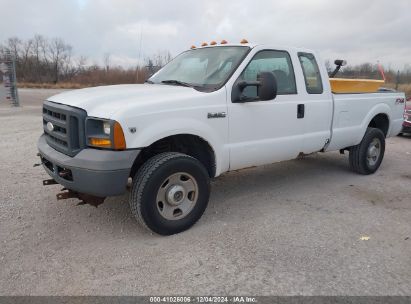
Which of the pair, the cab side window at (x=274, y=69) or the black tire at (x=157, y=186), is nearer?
the black tire at (x=157, y=186)

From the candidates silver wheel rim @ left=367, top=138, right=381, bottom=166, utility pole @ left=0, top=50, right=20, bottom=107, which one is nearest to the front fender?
silver wheel rim @ left=367, top=138, right=381, bottom=166

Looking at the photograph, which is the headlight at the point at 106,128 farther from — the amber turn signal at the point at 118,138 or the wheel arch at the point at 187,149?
the wheel arch at the point at 187,149

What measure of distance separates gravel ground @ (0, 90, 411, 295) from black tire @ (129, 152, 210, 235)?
0.14m

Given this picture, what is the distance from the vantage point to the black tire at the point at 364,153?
5.97 m

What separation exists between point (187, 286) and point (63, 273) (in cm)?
104

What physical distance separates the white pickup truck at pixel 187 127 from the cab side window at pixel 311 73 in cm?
2

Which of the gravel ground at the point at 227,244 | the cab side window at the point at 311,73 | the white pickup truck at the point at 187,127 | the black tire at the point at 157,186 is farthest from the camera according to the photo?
the cab side window at the point at 311,73

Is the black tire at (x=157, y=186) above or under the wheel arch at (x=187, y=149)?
under

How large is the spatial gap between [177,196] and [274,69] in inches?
81.6

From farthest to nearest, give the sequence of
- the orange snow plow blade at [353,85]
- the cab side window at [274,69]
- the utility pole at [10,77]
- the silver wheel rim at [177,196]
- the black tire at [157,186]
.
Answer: the utility pole at [10,77] < the orange snow plow blade at [353,85] < the cab side window at [274,69] < the silver wheel rim at [177,196] < the black tire at [157,186]

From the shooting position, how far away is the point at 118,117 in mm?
3205

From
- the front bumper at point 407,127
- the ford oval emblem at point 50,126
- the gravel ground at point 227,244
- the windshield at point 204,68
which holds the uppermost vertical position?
the windshield at point 204,68

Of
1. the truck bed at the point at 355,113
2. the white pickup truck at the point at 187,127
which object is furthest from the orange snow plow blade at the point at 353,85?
the white pickup truck at the point at 187,127

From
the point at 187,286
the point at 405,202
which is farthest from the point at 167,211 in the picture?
the point at 405,202
